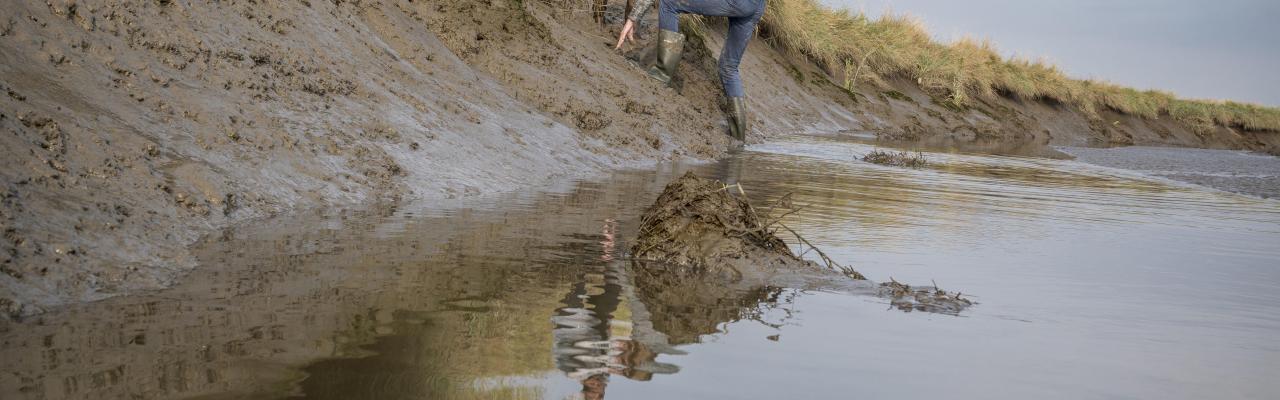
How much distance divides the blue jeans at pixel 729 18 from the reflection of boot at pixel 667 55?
12 cm

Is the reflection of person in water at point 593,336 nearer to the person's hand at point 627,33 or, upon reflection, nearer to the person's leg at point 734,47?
the person's leg at point 734,47

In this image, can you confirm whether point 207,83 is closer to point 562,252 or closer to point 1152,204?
point 562,252

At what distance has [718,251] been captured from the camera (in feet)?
18.3

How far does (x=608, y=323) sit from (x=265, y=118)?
3795 millimetres

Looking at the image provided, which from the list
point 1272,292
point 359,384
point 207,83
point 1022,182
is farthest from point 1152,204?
point 359,384

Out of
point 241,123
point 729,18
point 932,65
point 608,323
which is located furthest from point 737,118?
point 932,65

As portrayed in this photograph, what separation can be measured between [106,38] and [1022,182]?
8.97 metres

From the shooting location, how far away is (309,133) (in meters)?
7.38

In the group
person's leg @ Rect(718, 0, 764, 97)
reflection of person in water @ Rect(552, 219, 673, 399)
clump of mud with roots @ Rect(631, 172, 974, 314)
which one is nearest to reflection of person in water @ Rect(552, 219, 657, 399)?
reflection of person in water @ Rect(552, 219, 673, 399)

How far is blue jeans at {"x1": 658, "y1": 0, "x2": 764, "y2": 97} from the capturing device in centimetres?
1365

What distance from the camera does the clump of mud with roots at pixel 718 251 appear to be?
523cm

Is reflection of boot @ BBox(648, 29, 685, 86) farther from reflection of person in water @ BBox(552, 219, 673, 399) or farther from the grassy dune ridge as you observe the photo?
reflection of person in water @ BBox(552, 219, 673, 399)

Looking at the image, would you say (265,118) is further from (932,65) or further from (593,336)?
(932,65)

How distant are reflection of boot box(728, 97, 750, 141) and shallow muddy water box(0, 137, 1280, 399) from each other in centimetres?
772
